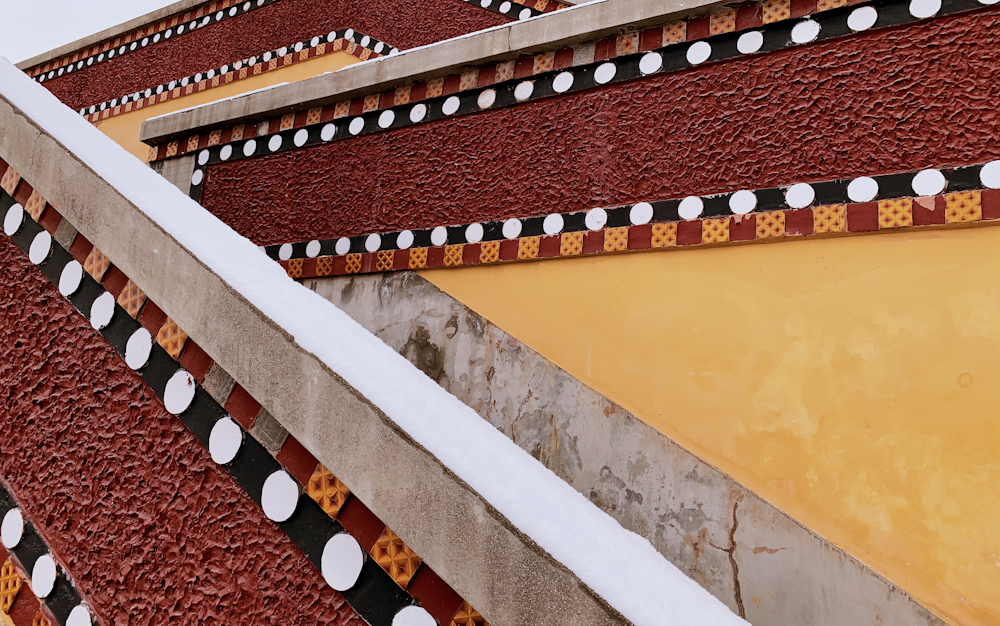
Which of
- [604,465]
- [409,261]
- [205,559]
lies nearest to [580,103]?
[409,261]

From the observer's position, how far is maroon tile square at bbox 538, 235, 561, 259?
294 centimetres

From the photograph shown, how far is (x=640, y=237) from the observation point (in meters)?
2.75

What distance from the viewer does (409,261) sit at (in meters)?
3.30

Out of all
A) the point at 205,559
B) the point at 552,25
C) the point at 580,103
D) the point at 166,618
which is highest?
the point at 552,25

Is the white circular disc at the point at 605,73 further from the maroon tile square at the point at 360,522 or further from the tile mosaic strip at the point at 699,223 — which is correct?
the maroon tile square at the point at 360,522

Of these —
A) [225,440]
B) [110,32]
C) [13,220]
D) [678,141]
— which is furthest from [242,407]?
[110,32]

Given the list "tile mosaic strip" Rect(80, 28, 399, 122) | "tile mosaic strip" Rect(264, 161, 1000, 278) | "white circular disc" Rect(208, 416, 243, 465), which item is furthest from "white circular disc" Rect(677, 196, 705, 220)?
"tile mosaic strip" Rect(80, 28, 399, 122)

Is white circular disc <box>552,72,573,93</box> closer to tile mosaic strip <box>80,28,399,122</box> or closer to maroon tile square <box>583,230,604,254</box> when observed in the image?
maroon tile square <box>583,230,604,254</box>

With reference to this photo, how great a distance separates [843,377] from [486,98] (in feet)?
6.11

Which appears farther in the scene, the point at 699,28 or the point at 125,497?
Answer: the point at 699,28

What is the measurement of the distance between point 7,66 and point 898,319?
8.77ft

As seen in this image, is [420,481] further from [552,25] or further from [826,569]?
[552,25]

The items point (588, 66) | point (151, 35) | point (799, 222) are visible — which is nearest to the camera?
point (799, 222)

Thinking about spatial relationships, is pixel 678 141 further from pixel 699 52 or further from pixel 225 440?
pixel 225 440
